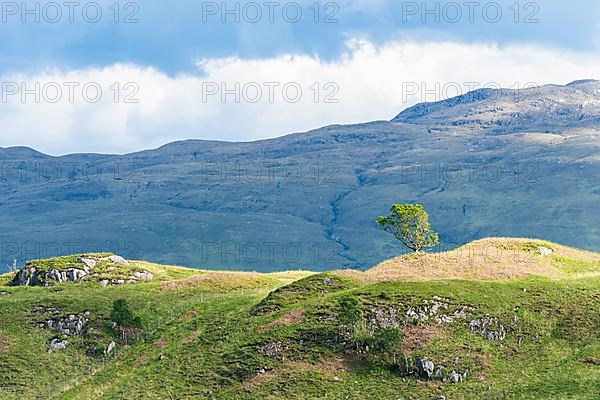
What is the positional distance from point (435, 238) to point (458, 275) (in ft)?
96.9

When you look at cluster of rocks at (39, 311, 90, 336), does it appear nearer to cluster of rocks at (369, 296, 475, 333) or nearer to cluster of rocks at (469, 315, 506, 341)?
cluster of rocks at (369, 296, 475, 333)

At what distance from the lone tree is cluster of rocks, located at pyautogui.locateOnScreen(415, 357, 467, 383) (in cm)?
5063

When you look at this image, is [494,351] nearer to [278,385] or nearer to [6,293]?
[278,385]

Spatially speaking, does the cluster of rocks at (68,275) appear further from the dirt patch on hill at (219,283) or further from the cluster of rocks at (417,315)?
the cluster of rocks at (417,315)

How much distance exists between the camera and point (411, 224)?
107062 mm

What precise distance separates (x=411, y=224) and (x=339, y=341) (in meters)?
51.1

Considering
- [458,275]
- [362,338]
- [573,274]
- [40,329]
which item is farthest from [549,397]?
[40,329]

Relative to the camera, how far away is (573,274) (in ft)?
276

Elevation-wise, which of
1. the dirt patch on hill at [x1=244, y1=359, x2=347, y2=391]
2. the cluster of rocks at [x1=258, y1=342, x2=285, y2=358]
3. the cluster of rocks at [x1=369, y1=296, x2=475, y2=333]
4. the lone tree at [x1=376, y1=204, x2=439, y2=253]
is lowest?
the dirt patch on hill at [x1=244, y1=359, x2=347, y2=391]

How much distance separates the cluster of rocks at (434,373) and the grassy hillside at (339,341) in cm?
13

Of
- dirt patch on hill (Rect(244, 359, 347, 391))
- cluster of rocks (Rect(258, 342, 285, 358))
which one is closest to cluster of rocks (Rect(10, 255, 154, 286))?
cluster of rocks (Rect(258, 342, 285, 358))

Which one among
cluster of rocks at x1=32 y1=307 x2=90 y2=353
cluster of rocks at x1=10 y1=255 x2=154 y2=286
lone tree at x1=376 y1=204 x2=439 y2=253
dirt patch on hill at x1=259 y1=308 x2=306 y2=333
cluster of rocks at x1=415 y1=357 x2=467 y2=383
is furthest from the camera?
lone tree at x1=376 y1=204 x2=439 y2=253

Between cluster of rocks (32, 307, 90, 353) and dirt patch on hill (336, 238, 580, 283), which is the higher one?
dirt patch on hill (336, 238, 580, 283)

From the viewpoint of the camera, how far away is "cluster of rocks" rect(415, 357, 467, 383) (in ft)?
173
